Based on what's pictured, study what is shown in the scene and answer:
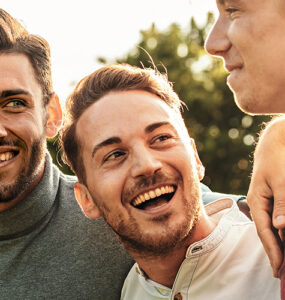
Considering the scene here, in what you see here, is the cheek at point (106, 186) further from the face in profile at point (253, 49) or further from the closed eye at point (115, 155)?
the face in profile at point (253, 49)

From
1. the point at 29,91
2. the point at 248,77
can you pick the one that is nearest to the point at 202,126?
the point at 29,91

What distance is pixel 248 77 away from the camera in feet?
7.82

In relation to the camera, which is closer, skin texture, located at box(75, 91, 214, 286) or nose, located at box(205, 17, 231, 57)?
nose, located at box(205, 17, 231, 57)

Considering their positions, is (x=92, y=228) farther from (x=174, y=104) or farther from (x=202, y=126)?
(x=202, y=126)

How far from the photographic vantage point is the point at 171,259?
3.00m

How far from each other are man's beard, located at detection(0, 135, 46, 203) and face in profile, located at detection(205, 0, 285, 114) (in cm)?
186

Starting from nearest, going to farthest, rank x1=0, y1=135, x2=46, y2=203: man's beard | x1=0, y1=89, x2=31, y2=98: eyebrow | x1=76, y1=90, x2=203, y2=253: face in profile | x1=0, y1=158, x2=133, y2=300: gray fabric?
1. x1=76, y1=90, x2=203, y2=253: face in profile
2. x1=0, y1=158, x2=133, y2=300: gray fabric
3. x1=0, y1=135, x2=46, y2=203: man's beard
4. x1=0, y1=89, x2=31, y2=98: eyebrow

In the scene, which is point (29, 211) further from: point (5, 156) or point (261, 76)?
point (261, 76)

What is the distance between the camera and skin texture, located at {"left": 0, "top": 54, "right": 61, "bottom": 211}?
148 inches

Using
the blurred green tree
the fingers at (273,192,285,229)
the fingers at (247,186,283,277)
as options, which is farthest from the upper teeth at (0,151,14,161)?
the blurred green tree

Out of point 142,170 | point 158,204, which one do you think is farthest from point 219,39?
point 158,204

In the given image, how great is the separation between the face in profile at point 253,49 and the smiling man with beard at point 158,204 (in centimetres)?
70

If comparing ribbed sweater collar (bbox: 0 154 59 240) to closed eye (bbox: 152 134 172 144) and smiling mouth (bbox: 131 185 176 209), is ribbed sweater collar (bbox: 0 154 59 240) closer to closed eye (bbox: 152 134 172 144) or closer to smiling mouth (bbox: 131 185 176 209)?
smiling mouth (bbox: 131 185 176 209)

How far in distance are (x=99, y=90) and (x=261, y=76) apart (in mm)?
1391
